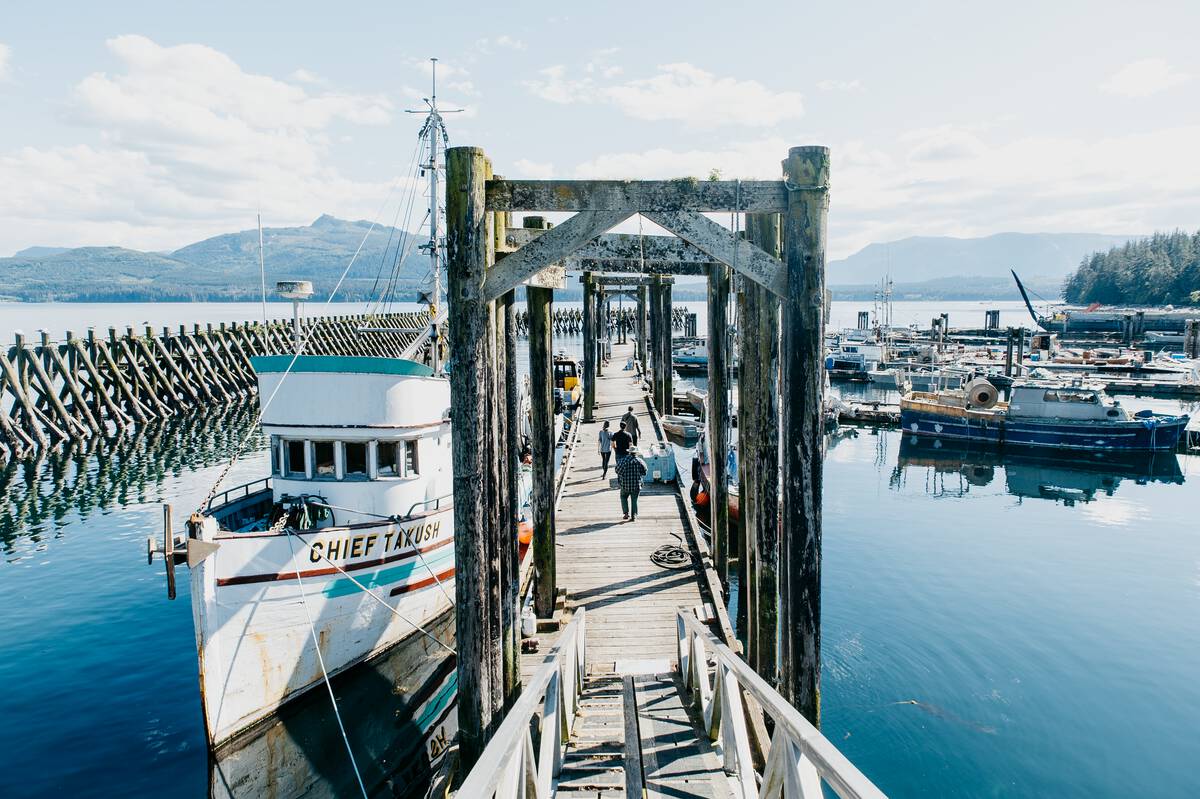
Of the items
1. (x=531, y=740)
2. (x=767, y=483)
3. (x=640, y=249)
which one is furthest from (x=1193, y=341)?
(x=531, y=740)

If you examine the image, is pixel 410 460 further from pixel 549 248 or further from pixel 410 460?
pixel 549 248

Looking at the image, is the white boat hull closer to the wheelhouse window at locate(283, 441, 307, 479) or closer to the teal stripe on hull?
the teal stripe on hull

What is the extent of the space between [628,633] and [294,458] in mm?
6534

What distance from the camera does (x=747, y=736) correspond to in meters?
5.97

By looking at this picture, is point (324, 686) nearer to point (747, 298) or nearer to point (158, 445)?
point (747, 298)

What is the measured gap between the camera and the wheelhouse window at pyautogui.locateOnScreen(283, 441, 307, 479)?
40.8 feet

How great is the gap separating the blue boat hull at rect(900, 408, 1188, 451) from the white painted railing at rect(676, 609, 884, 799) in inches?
1202

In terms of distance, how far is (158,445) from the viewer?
99.3ft

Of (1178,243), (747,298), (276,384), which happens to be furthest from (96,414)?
(1178,243)

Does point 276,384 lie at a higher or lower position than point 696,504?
higher

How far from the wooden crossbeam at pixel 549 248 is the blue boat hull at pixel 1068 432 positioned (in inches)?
1291

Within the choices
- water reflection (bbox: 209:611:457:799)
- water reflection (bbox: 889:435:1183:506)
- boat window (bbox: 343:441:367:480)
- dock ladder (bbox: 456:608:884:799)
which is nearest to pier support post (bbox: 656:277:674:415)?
water reflection (bbox: 889:435:1183:506)

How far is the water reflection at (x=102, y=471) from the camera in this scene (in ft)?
68.5

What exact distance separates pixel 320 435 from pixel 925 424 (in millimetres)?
30437
